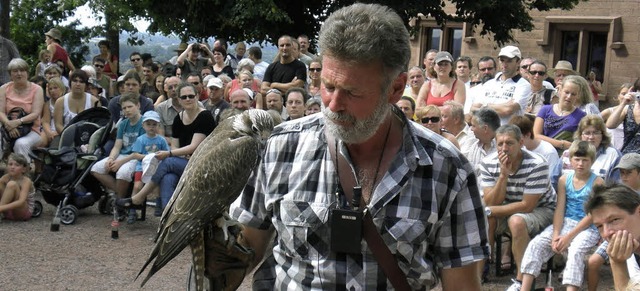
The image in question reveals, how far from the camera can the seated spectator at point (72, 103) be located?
37.1 feet

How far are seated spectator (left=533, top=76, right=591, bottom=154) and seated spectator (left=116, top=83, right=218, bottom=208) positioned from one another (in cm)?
357

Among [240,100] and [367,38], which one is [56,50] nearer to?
[240,100]

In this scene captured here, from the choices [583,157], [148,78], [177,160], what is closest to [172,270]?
[177,160]

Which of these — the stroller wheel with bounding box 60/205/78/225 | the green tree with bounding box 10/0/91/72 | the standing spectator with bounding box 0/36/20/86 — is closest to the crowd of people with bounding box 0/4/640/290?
the stroller wheel with bounding box 60/205/78/225

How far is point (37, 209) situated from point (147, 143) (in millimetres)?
1670

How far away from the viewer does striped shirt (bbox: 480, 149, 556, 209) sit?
275 inches

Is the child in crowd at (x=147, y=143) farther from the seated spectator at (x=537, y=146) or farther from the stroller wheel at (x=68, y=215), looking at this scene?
the seated spectator at (x=537, y=146)

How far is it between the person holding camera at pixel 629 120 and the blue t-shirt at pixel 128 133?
5231 mm

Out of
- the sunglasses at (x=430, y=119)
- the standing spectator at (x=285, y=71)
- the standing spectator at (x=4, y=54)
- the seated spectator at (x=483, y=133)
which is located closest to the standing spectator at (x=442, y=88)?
the sunglasses at (x=430, y=119)

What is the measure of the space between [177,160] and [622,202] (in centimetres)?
512

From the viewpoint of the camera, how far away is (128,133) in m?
9.62

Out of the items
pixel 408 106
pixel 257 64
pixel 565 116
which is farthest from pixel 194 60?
pixel 565 116

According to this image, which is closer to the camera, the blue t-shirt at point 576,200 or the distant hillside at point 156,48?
the blue t-shirt at point 576,200

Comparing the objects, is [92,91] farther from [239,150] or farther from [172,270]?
[239,150]
